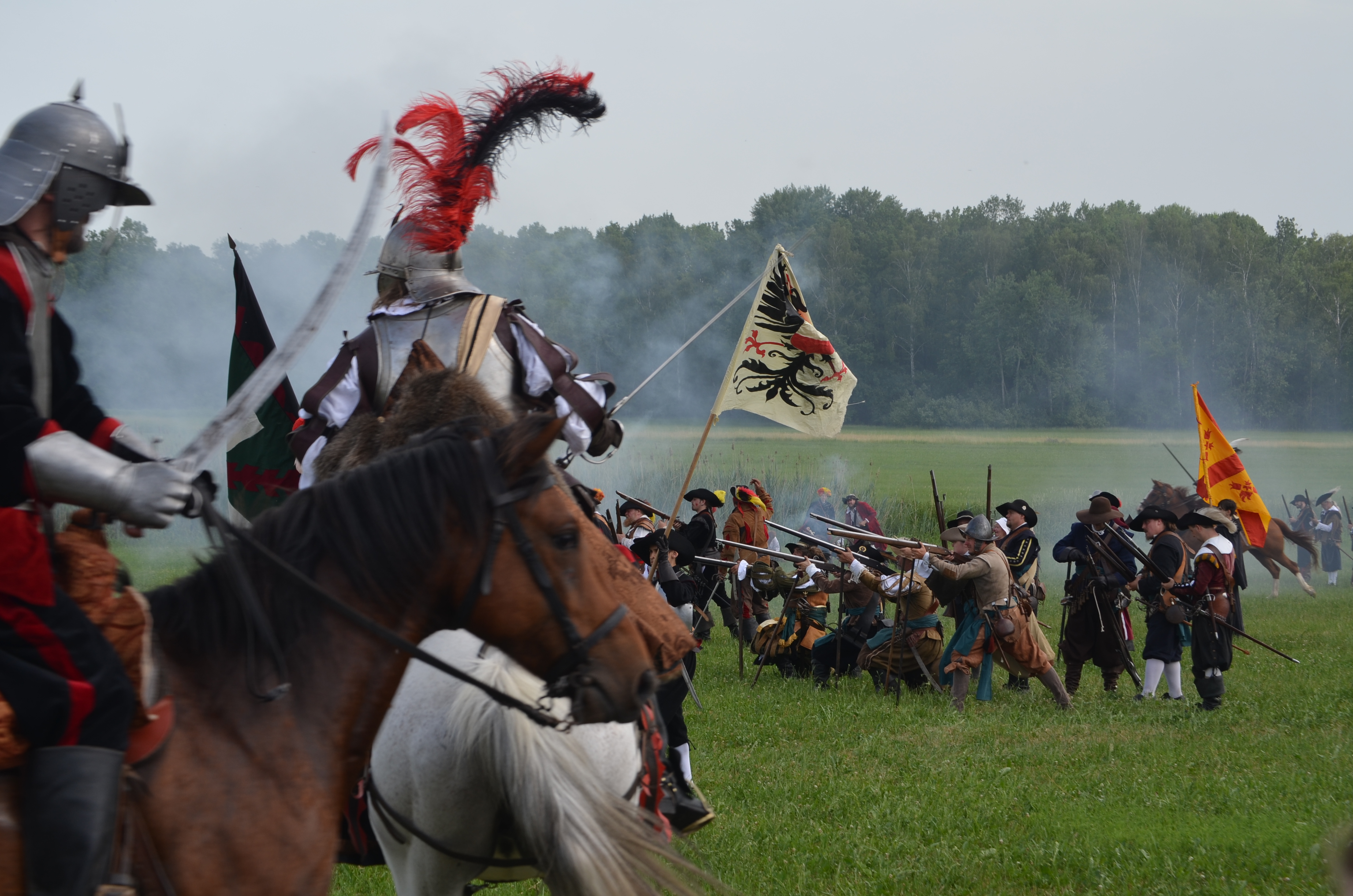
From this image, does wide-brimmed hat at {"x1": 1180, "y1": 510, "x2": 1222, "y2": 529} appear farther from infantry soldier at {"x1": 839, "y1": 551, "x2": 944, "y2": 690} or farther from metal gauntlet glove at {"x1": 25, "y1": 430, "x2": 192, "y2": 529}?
metal gauntlet glove at {"x1": 25, "y1": 430, "x2": 192, "y2": 529}

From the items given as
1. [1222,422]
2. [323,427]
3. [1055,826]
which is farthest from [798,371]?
[1222,422]

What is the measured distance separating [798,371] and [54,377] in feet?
19.8

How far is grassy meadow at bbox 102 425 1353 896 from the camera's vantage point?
5.83 m

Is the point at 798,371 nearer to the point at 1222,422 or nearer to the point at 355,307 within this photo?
the point at 355,307

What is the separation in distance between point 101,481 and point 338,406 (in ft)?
4.72

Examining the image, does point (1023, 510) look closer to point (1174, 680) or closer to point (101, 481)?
point (1174, 680)

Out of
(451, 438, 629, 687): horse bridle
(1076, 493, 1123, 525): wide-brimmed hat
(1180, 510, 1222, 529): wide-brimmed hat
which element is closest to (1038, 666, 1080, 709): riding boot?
(1076, 493, 1123, 525): wide-brimmed hat

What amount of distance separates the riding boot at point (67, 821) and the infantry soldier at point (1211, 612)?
1017cm

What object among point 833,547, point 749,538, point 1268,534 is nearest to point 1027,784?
point 833,547

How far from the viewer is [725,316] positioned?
124 ft

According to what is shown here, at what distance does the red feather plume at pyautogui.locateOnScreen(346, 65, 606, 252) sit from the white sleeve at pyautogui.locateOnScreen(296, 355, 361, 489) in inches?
21.3

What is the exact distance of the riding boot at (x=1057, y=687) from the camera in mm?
10859

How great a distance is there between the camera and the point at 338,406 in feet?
12.1

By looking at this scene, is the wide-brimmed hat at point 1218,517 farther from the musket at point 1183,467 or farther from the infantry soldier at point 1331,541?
the infantry soldier at point 1331,541
